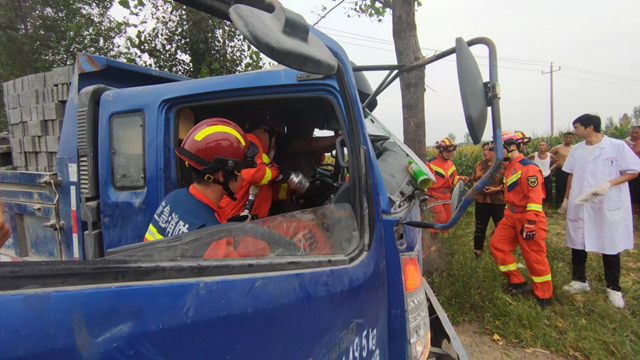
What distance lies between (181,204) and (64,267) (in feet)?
2.82

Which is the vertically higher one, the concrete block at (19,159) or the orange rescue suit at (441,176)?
the concrete block at (19,159)

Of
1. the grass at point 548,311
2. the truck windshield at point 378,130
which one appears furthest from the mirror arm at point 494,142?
the grass at point 548,311

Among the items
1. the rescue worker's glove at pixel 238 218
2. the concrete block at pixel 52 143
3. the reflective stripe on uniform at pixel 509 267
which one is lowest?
the reflective stripe on uniform at pixel 509 267

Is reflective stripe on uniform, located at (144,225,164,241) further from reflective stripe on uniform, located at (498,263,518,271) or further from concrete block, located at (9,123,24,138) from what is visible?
reflective stripe on uniform, located at (498,263,518,271)

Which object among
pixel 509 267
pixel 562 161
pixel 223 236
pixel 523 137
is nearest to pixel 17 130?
pixel 223 236

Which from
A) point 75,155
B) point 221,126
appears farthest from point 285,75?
point 75,155

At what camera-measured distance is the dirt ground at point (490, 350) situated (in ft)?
9.60

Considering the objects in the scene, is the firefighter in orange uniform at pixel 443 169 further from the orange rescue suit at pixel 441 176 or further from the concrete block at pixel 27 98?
the concrete block at pixel 27 98

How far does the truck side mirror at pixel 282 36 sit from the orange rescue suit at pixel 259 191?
1091 millimetres

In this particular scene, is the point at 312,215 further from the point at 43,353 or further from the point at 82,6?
the point at 82,6

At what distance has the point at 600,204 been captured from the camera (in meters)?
3.76

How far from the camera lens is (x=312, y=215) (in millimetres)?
1484

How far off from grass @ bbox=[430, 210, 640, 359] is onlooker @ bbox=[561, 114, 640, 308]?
0.92ft

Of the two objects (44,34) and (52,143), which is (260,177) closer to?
(52,143)
